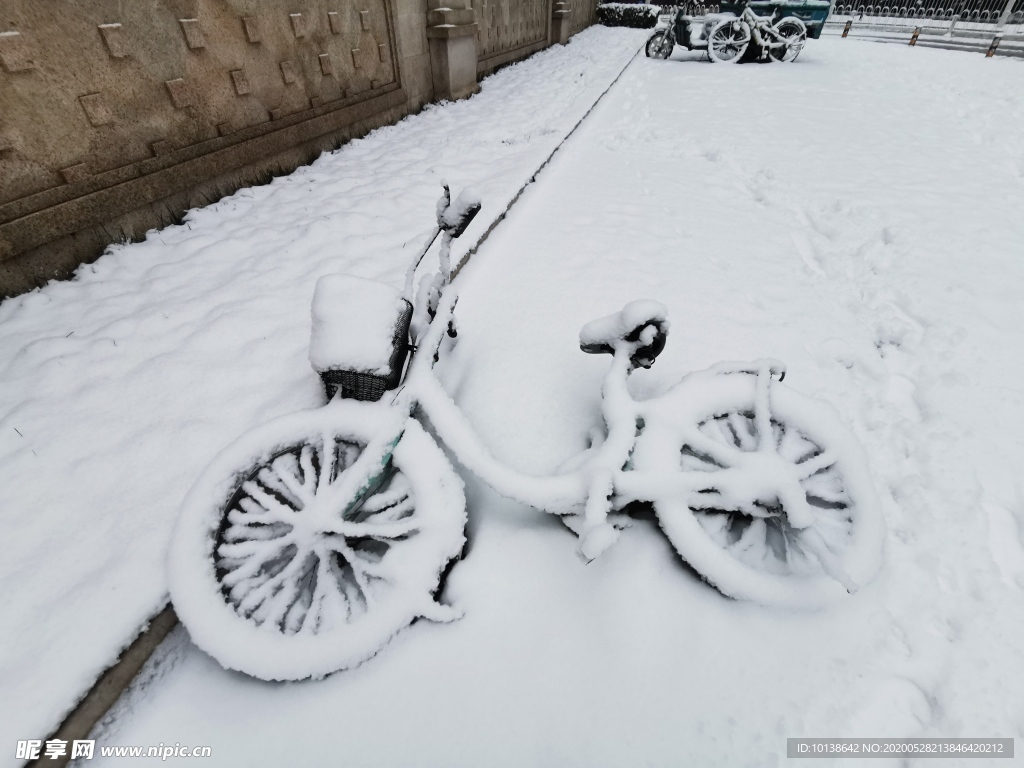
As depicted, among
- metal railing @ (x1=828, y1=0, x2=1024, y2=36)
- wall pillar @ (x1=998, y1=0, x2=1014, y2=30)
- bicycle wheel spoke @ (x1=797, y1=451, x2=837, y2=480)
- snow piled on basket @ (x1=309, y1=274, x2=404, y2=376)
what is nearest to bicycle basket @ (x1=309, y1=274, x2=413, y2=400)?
snow piled on basket @ (x1=309, y1=274, x2=404, y2=376)

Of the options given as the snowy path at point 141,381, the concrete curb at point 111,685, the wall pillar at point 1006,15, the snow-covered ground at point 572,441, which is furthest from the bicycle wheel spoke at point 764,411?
the wall pillar at point 1006,15

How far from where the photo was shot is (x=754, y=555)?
1.67 metres

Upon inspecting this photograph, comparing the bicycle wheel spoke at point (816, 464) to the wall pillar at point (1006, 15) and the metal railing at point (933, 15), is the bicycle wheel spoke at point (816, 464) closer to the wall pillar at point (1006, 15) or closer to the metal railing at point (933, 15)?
the metal railing at point (933, 15)

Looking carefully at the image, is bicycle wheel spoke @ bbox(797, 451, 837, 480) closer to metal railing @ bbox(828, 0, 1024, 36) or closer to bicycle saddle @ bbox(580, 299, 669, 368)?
bicycle saddle @ bbox(580, 299, 669, 368)

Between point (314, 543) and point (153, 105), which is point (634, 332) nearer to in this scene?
point (314, 543)

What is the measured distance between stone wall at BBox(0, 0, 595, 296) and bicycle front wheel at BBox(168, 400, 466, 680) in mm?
2626

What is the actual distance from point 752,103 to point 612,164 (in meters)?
3.95

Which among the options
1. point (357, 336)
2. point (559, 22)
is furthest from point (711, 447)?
point (559, 22)

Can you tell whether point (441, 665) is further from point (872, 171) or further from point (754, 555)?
point (872, 171)

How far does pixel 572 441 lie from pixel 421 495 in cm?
75

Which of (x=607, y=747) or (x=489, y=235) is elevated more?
(x=489, y=235)

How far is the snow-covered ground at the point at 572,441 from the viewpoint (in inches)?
53.4

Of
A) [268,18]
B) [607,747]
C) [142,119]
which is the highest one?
[268,18]

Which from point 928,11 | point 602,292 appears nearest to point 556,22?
point 602,292
